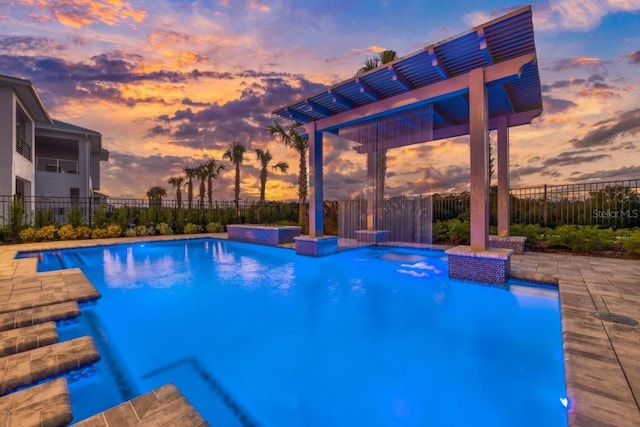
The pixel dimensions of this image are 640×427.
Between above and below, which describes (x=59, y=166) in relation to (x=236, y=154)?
below

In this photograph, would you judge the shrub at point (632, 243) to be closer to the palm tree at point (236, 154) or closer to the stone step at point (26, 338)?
the stone step at point (26, 338)

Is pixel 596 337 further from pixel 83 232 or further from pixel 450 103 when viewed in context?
pixel 83 232

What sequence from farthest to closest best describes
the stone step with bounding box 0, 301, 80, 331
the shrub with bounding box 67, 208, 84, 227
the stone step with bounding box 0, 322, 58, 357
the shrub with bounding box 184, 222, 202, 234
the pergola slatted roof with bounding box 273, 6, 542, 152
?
1. the shrub with bounding box 184, 222, 202, 234
2. the shrub with bounding box 67, 208, 84, 227
3. the pergola slatted roof with bounding box 273, 6, 542, 152
4. the stone step with bounding box 0, 301, 80, 331
5. the stone step with bounding box 0, 322, 58, 357

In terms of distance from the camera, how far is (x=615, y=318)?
292cm

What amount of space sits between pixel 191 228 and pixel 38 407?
12.7 meters

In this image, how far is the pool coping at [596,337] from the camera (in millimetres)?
1600

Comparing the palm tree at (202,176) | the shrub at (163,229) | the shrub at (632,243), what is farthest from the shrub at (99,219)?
the palm tree at (202,176)

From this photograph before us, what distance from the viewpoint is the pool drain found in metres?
2.82

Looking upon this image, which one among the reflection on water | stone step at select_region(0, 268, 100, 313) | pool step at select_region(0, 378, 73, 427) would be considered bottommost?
the reflection on water

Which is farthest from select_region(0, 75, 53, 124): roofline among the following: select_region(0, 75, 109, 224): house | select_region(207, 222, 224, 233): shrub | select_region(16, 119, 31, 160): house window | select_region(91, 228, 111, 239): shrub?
select_region(207, 222, 224, 233): shrub

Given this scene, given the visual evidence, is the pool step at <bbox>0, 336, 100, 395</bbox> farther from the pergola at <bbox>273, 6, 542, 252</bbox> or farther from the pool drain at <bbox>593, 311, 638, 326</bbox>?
the pergola at <bbox>273, 6, 542, 252</bbox>

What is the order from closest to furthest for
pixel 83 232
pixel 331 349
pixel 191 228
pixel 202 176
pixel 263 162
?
pixel 331 349 < pixel 83 232 < pixel 191 228 < pixel 263 162 < pixel 202 176

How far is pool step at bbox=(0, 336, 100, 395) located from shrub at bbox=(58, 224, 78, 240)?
1081cm

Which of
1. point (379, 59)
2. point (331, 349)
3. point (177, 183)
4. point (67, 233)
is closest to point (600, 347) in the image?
point (331, 349)
